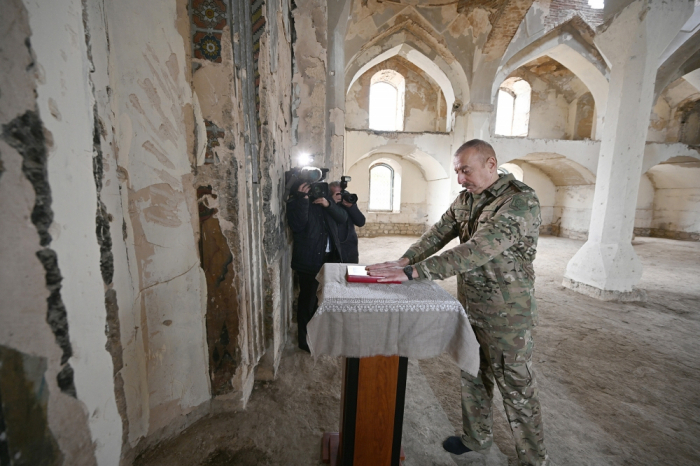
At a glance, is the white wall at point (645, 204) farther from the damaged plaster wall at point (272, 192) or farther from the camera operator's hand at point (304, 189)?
the damaged plaster wall at point (272, 192)

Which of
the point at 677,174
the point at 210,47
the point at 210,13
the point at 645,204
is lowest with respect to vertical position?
the point at 645,204

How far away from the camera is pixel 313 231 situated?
2.49m

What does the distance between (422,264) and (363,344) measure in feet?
1.50

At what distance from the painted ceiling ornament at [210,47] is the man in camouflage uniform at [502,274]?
143cm

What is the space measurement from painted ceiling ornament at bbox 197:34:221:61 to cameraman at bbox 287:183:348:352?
1043 millimetres

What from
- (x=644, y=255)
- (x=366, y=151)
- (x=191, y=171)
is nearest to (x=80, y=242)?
(x=191, y=171)

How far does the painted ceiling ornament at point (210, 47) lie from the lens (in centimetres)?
151

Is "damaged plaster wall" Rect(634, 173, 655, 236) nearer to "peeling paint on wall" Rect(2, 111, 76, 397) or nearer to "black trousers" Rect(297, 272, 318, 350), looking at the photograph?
"black trousers" Rect(297, 272, 318, 350)

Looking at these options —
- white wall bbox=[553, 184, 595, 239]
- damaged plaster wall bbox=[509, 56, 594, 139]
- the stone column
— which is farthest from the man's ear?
damaged plaster wall bbox=[509, 56, 594, 139]

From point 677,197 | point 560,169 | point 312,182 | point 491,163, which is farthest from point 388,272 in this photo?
point 677,197

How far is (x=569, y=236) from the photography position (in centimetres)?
1070

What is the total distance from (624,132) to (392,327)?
4771 millimetres

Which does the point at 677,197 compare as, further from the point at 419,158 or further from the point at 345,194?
the point at 345,194

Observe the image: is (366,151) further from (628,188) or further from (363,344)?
(363,344)
